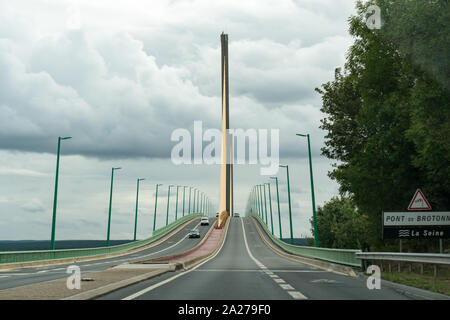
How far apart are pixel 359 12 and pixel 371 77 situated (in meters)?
3.77

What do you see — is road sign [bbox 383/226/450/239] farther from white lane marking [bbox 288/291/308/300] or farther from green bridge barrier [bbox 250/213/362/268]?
white lane marking [bbox 288/291/308/300]

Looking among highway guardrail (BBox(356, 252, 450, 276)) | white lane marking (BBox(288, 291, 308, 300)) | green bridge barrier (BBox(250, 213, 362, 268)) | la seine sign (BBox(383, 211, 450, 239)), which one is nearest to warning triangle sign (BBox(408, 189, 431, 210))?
la seine sign (BBox(383, 211, 450, 239))

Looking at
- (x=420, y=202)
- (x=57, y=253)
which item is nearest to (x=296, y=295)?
(x=420, y=202)

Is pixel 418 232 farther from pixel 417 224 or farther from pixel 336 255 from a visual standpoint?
pixel 336 255

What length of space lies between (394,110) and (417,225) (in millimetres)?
11259

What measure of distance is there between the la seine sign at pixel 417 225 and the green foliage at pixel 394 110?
299 cm

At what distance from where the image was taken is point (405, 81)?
30531 millimetres

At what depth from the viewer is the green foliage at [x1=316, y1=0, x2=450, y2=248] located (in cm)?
2103

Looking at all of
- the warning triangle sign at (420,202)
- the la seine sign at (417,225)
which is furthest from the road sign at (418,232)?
the warning triangle sign at (420,202)

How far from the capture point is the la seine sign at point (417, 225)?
20.2 meters

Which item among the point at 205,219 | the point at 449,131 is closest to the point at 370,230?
the point at 449,131

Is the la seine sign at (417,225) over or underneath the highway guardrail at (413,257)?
over

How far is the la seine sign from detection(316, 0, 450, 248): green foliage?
2.99m

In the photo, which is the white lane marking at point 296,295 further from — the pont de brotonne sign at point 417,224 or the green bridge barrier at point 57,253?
the green bridge barrier at point 57,253
